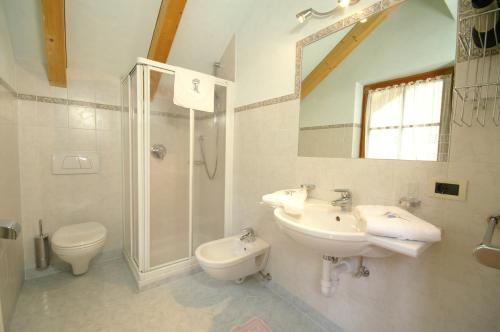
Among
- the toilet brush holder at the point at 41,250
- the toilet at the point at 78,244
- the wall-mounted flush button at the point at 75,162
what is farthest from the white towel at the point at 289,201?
the toilet brush holder at the point at 41,250

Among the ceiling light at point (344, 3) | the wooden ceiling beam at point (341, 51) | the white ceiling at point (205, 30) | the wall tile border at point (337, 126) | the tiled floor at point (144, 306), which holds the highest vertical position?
the white ceiling at point (205, 30)

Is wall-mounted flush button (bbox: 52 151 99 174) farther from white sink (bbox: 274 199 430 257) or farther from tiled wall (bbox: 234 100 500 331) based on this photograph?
white sink (bbox: 274 199 430 257)

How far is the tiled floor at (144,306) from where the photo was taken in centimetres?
144

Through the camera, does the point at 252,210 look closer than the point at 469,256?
No

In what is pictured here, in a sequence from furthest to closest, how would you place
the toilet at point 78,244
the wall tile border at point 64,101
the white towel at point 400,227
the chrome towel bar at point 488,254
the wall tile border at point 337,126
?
the wall tile border at point 64,101 < the toilet at point 78,244 < the wall tile border at point 337,126 < the white towel at point 400,227 < the chrome towel bar at point 488,254

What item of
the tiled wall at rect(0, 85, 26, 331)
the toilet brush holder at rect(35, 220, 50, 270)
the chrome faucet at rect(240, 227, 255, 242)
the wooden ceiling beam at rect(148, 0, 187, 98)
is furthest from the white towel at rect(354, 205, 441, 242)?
the toilet brush holder at rect(35, 220, 50, 270)

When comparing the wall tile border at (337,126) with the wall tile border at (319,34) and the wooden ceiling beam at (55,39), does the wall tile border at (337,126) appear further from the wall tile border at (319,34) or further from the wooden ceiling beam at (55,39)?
the wooden ceiling beam at (55,39)

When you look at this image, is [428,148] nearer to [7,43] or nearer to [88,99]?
[88,99]

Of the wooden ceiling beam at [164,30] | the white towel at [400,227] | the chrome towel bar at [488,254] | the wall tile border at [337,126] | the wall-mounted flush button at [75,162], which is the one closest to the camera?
the chrome towel bar at [488,254]

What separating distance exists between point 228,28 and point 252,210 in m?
1.76

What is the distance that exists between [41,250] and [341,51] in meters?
2.87

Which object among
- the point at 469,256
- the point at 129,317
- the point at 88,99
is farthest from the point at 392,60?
the point at 88,99

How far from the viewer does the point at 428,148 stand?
3.36 ft

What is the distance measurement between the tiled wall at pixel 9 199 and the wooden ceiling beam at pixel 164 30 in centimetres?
99
